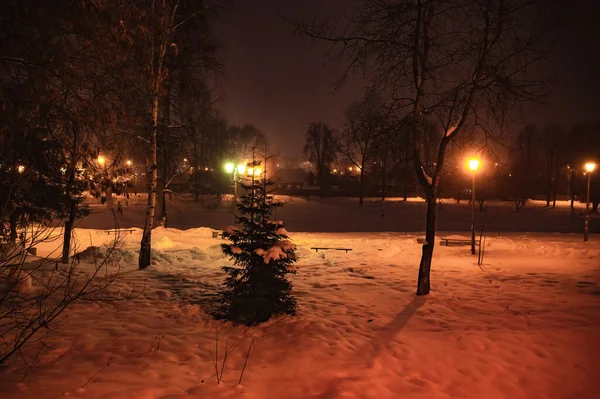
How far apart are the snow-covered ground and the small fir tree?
1.05 ft

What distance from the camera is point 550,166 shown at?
197ft

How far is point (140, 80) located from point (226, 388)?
9.28 meters

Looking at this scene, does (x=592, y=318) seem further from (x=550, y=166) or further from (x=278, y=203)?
(x=550, y=166)

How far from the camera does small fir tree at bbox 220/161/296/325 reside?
740cm

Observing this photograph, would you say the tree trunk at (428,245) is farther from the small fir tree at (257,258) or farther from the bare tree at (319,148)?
the bare tree at (319,148)

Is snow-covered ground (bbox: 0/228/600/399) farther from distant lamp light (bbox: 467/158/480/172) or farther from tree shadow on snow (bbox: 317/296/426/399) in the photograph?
distant lamp light (bbox: 467/158/480/172)

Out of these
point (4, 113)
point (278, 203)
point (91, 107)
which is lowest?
point (278, 203)

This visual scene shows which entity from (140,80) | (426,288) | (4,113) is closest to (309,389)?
(4,113)

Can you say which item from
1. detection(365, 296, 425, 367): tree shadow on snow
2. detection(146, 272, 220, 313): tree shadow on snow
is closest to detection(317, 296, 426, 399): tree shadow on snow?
detection(365, 296, 425, 367): tree shadow on snow

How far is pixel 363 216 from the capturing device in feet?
139

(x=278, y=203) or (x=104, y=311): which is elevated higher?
Result: (x=278, y=203)

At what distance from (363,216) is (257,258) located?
117 ft

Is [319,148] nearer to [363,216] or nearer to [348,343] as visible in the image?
[363,216]

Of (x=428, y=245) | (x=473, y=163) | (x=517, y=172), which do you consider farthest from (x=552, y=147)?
(x=428, y=245)
